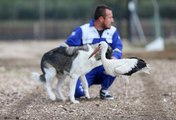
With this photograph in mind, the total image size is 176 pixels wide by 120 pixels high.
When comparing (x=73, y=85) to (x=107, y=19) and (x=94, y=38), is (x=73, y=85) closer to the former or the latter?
(x=94, y=38)

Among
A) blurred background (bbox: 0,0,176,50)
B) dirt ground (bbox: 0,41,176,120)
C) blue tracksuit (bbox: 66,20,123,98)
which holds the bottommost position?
blurred background (bbox: 0,0,176,50)

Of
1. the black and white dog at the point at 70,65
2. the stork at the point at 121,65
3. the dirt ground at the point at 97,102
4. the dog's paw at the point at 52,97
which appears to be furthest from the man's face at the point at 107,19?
the dog's paw at the point at 52,97

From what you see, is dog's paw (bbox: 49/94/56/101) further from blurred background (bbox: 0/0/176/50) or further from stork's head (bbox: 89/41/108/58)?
blurred background (bbox: 0/0/176/50)

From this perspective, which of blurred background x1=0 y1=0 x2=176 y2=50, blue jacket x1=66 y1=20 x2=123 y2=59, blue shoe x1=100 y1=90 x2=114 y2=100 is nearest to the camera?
blue jacket x1=66 y1=20 x2=123 y2=59

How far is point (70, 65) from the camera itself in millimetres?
11266

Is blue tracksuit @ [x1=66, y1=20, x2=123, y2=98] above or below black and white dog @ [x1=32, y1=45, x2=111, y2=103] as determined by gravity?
above

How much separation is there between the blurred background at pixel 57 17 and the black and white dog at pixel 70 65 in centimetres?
2317

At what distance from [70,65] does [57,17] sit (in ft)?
86.3

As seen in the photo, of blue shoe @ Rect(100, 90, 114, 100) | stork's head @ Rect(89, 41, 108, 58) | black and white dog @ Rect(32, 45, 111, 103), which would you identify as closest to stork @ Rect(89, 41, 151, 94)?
stork's head @ Rect(89, 41, 108, 58)

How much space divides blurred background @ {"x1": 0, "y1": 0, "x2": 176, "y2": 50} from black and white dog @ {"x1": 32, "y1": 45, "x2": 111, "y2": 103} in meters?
23.2

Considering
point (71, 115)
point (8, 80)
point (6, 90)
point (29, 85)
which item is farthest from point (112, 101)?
point (8, 80)

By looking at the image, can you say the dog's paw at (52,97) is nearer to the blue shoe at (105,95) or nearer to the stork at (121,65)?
the blue shoe at (105,95)

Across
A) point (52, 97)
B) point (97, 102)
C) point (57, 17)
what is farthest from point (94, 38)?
point (57, 17)

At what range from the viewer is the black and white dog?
1118 centimetres
